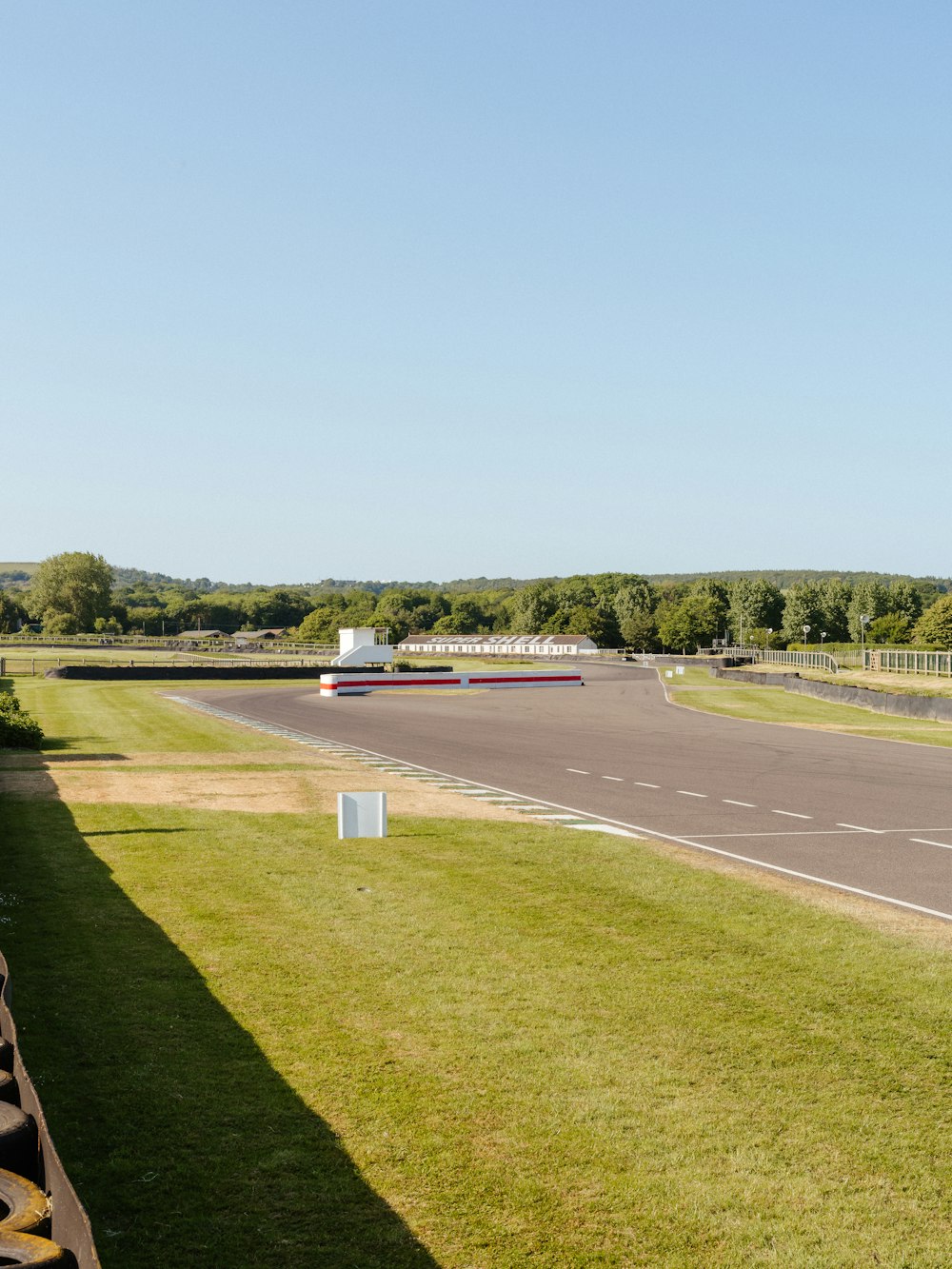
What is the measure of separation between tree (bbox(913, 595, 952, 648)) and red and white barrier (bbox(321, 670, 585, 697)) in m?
110

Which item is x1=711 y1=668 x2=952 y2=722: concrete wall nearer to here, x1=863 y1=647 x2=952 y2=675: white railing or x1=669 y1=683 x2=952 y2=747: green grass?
x1=669 y1=683 x2=952 y2=747: green grass

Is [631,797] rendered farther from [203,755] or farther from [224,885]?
[203,755]

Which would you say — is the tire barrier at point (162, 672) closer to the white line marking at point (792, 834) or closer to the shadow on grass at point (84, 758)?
the shadow on grass at point (84, 758)

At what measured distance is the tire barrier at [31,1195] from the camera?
3816mm

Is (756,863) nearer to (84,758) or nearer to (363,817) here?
(363,817)

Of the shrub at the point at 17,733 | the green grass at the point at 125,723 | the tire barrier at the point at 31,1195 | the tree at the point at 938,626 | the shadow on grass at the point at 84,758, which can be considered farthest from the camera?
the tree at the point at 938,626

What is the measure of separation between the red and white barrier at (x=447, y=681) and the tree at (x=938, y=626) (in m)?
110

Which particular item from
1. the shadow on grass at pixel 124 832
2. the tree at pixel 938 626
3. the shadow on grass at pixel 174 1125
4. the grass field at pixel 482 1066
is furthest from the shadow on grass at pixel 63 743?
the tree at pixel 938 626

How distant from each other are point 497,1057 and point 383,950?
301cm

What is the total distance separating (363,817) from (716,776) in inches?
503

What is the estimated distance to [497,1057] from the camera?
8172 mm

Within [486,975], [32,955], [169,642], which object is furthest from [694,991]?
[169,642]

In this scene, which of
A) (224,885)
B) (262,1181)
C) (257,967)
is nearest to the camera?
(262,1181)

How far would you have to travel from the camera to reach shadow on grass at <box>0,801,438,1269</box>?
5.67m
